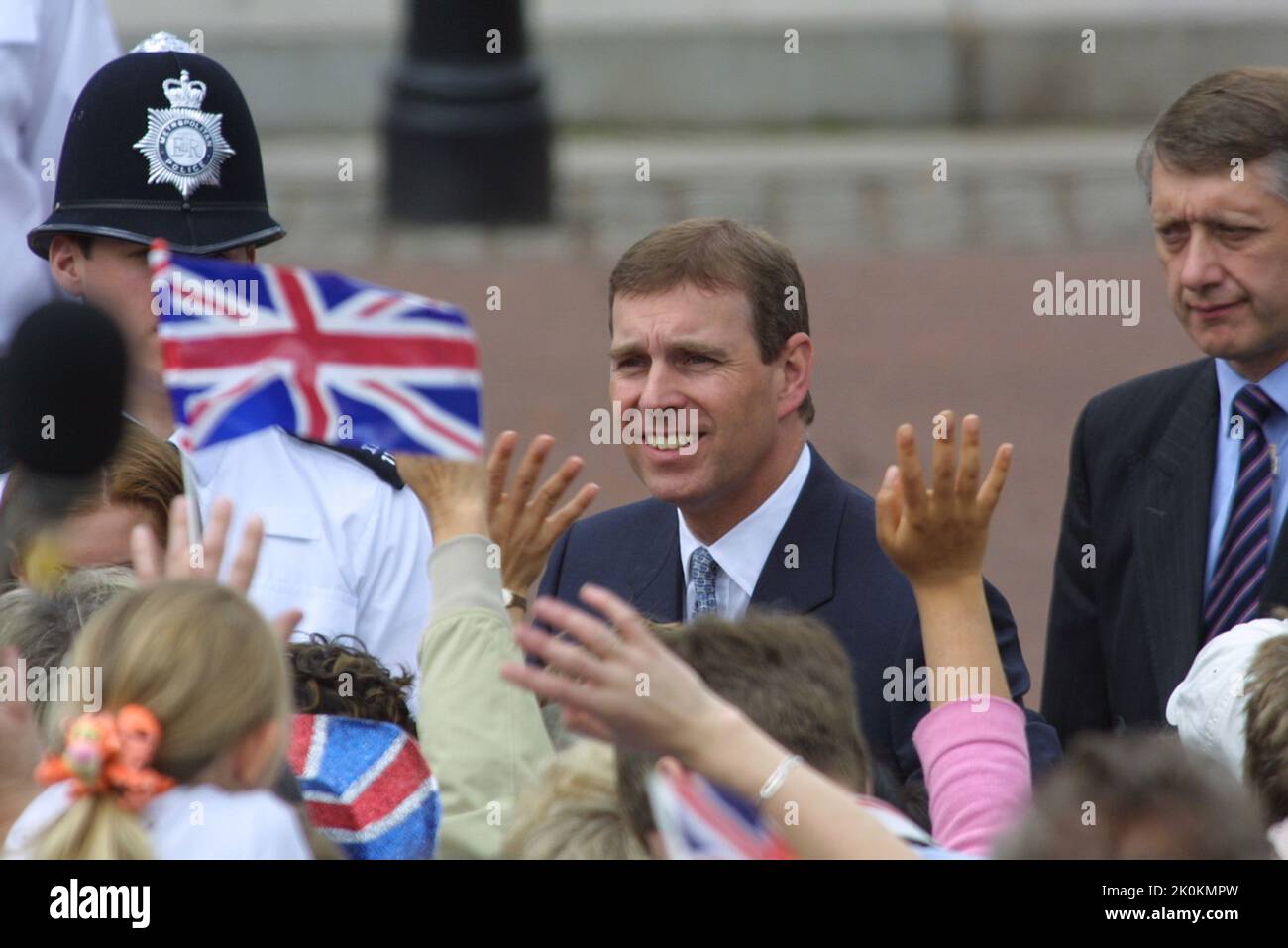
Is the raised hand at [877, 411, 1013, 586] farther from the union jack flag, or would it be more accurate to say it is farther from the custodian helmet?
the custodian helmet

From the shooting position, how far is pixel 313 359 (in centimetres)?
339

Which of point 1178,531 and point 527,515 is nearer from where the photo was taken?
point 527,515

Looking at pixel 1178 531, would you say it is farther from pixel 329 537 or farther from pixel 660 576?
pixel 329 537

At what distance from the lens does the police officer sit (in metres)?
3.97

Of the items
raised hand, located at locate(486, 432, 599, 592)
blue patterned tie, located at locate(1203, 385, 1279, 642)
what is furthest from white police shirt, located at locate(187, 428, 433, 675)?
blue patterned tie, located at locate(1203, 385, 1279, 642)

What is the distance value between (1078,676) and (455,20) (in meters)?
8.45

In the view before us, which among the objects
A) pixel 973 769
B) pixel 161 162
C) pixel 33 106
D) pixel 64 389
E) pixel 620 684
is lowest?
pixel 973 769

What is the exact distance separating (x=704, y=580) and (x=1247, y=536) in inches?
41.8

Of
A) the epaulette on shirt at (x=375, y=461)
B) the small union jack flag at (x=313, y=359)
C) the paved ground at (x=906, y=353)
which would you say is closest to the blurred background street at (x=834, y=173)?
the paved ground at (x=906, y=353)

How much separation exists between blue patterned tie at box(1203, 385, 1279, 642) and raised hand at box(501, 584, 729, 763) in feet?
6.45

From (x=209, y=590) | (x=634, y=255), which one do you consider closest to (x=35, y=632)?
(x=209, y=590)

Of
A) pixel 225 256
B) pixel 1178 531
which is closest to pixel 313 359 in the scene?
pixel 225 256

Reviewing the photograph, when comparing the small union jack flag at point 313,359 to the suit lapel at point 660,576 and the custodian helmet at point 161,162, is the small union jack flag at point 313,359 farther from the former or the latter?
the suit lapel at point 660,576
